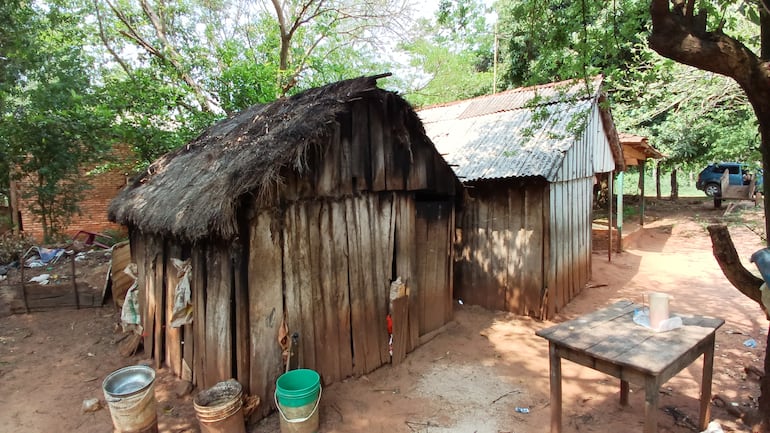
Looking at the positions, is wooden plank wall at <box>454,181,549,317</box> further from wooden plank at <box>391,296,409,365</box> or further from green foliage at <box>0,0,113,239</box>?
green foliage at <box>0,0,113,239</box>

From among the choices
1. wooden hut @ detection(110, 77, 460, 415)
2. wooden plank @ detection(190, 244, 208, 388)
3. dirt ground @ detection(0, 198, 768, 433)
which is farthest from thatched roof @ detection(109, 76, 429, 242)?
dirt ground @ detection(0, 198, 768, 433)

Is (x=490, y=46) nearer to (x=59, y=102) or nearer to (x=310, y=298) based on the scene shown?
(x=59, y=102)

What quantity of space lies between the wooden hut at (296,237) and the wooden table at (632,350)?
2.52m

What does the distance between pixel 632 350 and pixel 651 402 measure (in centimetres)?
40

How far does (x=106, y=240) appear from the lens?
11828 mm

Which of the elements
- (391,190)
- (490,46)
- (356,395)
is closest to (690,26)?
(391,190)

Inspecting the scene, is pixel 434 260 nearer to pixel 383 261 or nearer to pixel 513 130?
pixel 383 261

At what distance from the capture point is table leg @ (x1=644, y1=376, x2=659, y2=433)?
10.2 ft

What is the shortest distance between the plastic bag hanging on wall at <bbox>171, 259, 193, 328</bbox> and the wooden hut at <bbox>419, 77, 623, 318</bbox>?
15.0 ft

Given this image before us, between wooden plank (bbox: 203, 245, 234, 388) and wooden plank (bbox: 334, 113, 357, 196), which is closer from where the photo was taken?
wooden plank (bbox: 203, 245, 234, 388)

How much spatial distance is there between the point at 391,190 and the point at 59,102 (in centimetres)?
1090

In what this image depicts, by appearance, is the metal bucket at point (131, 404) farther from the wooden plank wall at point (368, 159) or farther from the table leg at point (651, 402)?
the table leg at point (651, 402)

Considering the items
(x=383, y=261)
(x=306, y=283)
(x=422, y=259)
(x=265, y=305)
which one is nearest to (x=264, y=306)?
(x=265, y=305)

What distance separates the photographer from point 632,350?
340cm
